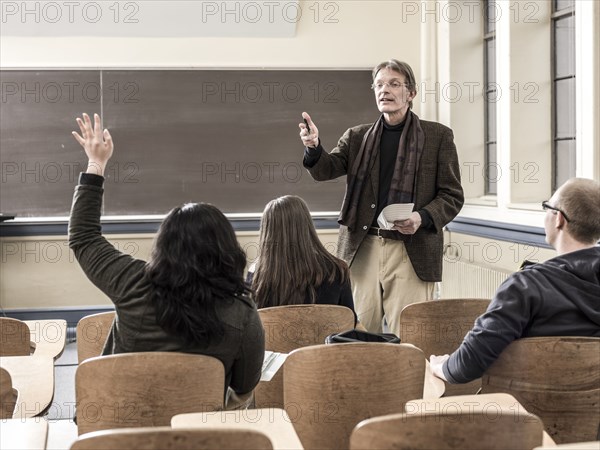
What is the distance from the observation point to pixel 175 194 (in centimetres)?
588

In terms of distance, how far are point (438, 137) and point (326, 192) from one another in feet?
8.27

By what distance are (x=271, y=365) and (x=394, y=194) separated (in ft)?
4.99

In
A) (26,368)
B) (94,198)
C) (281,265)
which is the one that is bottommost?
(26,368)

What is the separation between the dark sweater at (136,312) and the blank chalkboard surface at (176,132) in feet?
12.3

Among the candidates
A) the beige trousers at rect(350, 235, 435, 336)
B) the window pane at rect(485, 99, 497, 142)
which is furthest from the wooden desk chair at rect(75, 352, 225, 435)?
the window pane at rect(485, 99, 497, 142)

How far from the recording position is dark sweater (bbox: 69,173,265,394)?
2.01 meters

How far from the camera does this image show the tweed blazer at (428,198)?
11.5 ft

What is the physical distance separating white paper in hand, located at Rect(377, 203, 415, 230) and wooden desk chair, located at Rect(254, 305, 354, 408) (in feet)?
2.67

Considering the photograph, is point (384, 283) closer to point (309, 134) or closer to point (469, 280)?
point (309, 134)

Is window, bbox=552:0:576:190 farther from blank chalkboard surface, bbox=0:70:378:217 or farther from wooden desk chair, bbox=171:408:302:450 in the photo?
wooden desk chair, bbox=171:408:302:450

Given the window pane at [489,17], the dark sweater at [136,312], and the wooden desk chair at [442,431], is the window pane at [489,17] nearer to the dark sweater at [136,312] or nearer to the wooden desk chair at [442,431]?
the dark sweater at [136,312]

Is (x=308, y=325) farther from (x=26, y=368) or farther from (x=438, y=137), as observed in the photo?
(x=438, y=137)

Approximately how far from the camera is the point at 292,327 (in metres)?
2.57

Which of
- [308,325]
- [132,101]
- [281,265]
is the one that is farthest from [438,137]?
[132,101]
